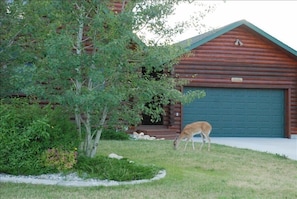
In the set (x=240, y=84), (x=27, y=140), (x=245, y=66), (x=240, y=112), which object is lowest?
(x=27, y=140)

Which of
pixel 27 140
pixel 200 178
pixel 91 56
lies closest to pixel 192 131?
pixel 200 178

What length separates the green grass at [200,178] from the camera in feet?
20.9

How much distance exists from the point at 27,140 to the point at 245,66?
1253cm

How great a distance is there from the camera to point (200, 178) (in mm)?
7625

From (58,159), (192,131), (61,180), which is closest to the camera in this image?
(61,180)

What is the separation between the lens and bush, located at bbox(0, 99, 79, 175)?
7.07 m

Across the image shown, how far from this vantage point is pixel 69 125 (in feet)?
25.6

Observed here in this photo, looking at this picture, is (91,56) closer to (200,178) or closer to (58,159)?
(58,159)

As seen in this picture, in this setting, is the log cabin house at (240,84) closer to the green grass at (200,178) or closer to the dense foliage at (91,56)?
the green grass at (200,178)

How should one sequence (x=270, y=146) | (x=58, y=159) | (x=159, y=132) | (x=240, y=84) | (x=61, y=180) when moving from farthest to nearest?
(x=240, y=84), (x=159, y=132), (x=270, y=146), (x=58, y=159), (x=61, y=180)

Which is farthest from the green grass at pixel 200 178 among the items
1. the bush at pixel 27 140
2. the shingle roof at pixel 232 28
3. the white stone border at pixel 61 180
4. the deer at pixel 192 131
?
the shingle roof at pixel 232 28

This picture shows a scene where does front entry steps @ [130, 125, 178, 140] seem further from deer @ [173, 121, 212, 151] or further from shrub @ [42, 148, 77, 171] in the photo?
shrub @ [42, 148, 77, 171]

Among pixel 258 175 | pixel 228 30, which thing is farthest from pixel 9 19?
pixel 228 30

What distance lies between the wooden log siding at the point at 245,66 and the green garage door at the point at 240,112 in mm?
312
